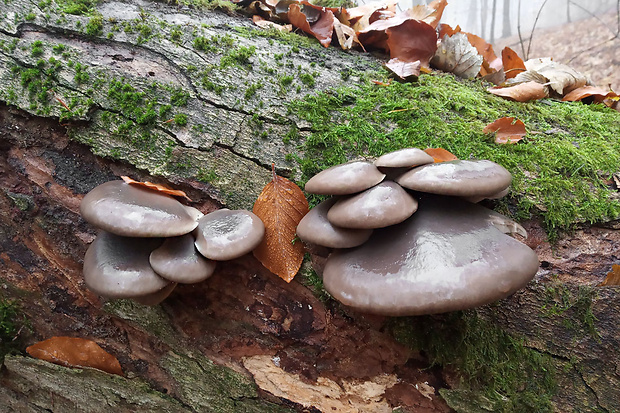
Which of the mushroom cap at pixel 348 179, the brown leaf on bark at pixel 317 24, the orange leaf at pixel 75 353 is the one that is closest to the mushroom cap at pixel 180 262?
the mushroom cap at pixel 348 179

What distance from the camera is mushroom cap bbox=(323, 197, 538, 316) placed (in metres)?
1.39

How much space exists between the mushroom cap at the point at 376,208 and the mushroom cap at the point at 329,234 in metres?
0.06

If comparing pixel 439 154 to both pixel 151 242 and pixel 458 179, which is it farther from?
pixel 151 242

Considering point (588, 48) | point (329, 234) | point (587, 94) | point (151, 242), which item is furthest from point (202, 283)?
point (588, 48)

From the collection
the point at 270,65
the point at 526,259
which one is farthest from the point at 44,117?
the point at 526,259

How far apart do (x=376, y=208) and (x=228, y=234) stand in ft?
2.41

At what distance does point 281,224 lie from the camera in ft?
6.35

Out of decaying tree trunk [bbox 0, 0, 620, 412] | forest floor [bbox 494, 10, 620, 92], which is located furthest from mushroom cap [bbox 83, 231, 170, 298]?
forest floor [bbox 494, 10, 620, 92]

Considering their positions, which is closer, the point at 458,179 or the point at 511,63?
the point at 458,179

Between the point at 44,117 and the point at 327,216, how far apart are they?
5.85 ft

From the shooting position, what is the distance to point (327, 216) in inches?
66.8

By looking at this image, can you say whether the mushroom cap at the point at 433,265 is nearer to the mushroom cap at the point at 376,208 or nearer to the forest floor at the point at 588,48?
the mushroom cap at the point at 376,208

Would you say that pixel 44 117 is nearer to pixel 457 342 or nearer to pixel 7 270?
pixel 7 270

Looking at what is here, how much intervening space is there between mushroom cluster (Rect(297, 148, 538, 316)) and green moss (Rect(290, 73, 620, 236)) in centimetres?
33
